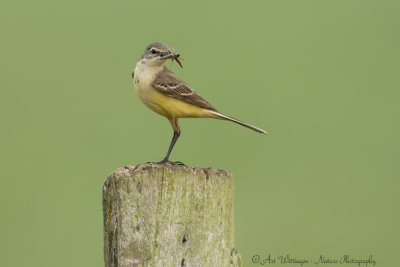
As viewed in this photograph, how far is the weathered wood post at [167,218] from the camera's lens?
151 inches

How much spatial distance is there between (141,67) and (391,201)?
4.76m

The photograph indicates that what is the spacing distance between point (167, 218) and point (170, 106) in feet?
7.15

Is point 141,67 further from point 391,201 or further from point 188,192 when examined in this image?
point 391,201

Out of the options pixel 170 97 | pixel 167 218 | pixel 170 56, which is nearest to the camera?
pixel 167 218

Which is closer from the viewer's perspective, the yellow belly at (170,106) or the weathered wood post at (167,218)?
the weathered wood post at (167,218)

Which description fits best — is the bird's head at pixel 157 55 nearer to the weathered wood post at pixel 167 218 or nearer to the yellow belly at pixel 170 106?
the yellow belly at pixel 170 106

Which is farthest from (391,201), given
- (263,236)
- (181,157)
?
(181,157)

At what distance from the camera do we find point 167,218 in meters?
3.88

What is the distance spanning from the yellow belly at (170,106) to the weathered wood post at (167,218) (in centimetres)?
187

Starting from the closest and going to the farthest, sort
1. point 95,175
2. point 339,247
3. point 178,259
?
point 178,259 → point 339,247 → point 95,175

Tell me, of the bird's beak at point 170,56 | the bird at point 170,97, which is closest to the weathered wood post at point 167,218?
the bird at point 170,97

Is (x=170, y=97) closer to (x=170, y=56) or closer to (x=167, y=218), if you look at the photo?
(x=170, y=56)

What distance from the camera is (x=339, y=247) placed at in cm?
865

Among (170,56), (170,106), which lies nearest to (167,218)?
(170,106)
